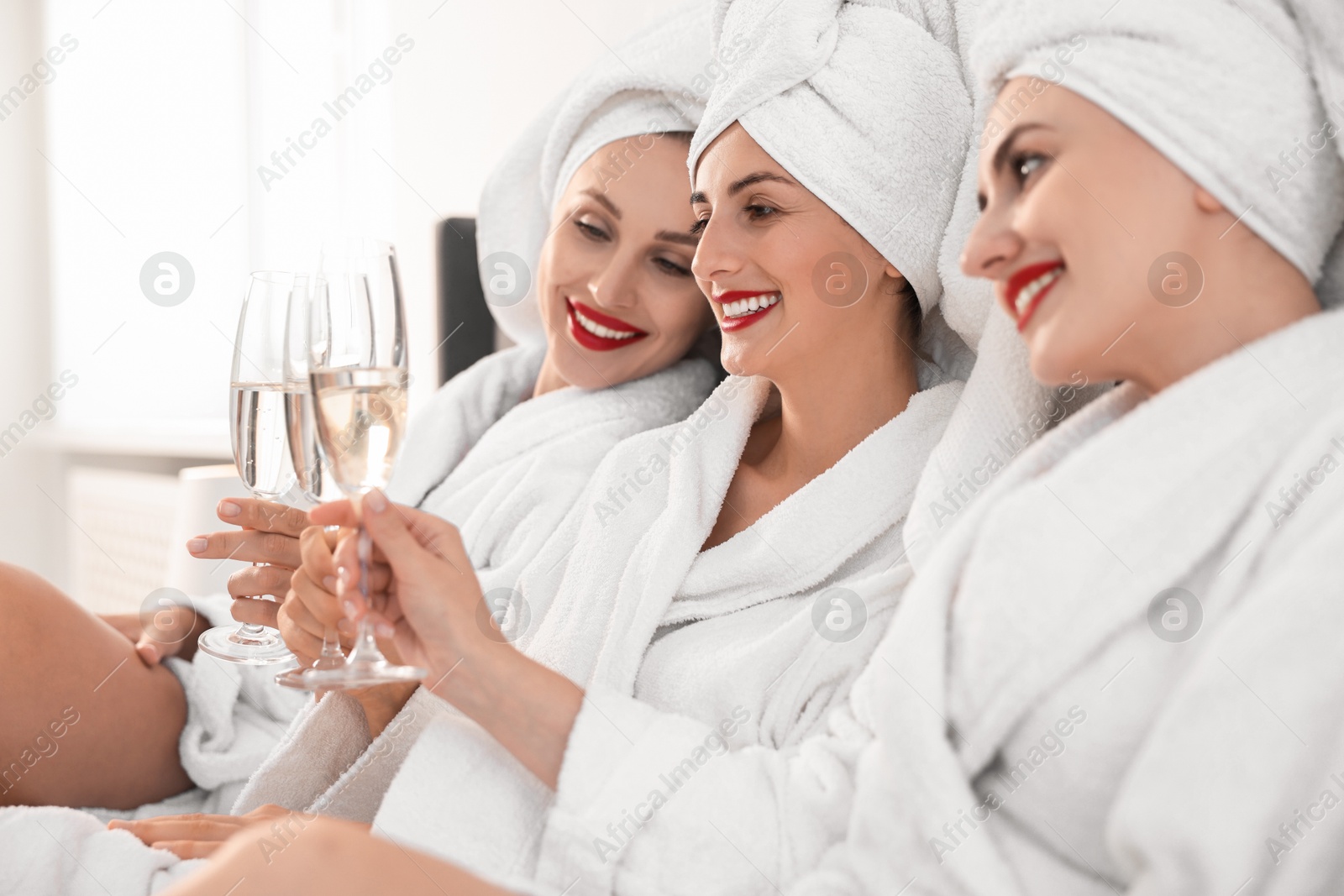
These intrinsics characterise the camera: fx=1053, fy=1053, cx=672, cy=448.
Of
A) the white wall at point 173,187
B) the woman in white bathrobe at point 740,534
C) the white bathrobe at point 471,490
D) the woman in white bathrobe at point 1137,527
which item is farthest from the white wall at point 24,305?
the woman in white bathrobe at point 1137,527

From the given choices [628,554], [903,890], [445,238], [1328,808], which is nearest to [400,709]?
[628,554]

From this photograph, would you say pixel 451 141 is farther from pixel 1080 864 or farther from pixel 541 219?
pixel 1080 864

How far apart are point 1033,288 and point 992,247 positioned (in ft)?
0.16

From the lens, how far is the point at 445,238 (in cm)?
219

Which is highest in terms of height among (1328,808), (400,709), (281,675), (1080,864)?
(1328,808)

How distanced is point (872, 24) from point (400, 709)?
0.99m

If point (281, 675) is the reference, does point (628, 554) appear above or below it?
above

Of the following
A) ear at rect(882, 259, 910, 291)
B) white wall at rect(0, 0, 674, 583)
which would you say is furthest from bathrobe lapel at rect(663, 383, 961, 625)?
white wall at rect(0, 0, 674, 583)

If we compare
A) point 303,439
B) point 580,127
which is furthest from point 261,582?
point 580,127

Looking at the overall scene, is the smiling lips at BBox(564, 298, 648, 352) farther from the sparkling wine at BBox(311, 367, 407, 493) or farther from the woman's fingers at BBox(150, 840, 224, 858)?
the woman's fingers at BBox(150, 840, 224, 858)

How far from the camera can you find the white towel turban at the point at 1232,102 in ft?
2.61

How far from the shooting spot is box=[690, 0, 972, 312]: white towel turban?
121cm

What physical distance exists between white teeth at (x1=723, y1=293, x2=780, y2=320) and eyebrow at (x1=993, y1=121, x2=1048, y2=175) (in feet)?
1.31

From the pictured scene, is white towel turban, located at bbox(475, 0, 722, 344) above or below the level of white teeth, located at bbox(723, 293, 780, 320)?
above
